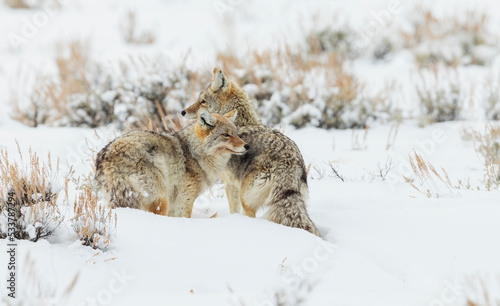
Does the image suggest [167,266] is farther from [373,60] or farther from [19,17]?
[19,17]

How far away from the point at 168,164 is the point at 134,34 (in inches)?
440

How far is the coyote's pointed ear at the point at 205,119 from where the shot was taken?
5.50 m

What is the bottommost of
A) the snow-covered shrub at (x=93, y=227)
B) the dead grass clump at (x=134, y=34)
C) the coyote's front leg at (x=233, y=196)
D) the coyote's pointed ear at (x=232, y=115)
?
the coyote's front leg at (x=233, y=196)

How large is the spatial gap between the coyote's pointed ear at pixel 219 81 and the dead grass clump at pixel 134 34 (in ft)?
31.7

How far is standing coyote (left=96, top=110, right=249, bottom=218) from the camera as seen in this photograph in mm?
4883

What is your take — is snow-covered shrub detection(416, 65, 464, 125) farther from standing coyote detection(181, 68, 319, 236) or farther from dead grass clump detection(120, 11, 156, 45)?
dead grass clump detection(120, 11, 156, 45)

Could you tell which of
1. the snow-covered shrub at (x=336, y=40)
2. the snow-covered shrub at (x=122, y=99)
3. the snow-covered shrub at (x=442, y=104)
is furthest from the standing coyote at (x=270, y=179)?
the snow-covered shrub at (x=336, y=40)

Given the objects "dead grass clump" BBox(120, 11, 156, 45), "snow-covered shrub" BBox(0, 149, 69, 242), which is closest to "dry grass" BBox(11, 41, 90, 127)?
"dead grass clump" BBox(120, 11, 156, 45)

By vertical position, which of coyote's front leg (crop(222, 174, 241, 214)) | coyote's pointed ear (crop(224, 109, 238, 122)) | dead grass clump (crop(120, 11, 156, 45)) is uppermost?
dead grass clump (crop(120, 11, 156, 45))

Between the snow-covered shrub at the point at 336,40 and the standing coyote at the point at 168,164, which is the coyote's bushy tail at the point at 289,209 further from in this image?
the snow-covered shrub at the point at 336,40

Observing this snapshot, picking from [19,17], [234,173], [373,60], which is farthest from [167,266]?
[19,17]

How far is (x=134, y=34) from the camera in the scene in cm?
1558

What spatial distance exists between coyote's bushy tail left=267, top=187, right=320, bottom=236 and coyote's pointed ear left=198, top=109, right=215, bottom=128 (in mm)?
1008

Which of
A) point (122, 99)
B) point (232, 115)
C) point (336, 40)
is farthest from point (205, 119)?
point (336, 40)
